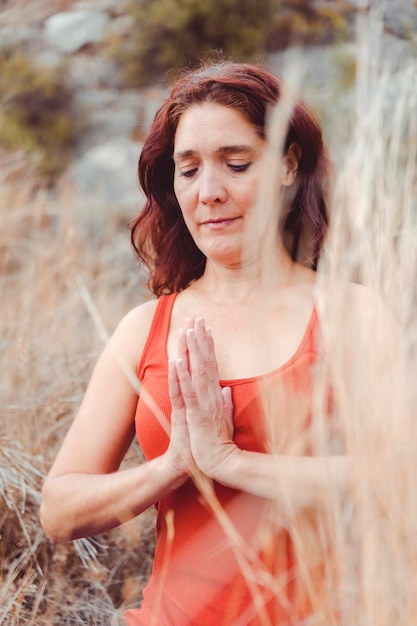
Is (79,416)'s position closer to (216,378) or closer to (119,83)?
(216,378)

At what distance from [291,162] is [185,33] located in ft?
20.2

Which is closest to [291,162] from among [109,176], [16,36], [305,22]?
[109,176]

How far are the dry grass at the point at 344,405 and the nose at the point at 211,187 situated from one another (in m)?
0.29

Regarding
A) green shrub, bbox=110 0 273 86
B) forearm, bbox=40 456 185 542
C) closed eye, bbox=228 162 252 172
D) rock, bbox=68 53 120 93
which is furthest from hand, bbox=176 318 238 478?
rock, bbox=68 53 120 93

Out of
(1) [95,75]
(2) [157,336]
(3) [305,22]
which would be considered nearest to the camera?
(2) [157,336]

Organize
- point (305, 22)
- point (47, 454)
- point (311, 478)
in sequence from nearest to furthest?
point (311, 478) → point (47, 454) → point (305, 22)

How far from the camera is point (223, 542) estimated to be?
1616 mm

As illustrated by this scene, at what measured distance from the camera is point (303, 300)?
5.84 ft

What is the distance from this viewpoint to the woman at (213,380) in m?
1.49

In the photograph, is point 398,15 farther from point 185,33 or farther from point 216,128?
point 216,128

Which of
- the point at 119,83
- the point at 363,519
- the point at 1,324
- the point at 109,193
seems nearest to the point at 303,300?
the point at 363,519

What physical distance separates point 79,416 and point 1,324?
1.59 meters

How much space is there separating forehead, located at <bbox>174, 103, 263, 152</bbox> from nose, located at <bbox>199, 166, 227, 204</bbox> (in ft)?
0.23

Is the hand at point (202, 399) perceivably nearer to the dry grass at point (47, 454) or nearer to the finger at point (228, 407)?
the finger at point (228, 407)
